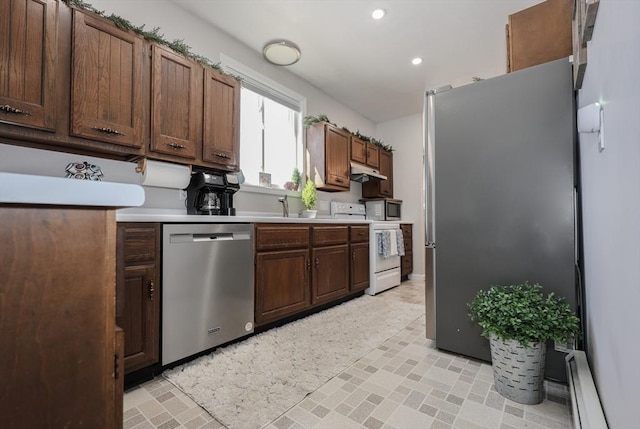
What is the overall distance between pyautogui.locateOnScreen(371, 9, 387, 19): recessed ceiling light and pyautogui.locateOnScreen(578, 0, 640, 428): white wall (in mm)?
1824

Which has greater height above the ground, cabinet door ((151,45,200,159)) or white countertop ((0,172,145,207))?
cabinet door ((151,45,200,159))

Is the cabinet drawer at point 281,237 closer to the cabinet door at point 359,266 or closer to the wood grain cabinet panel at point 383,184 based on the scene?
the cabinet door at point 359,266

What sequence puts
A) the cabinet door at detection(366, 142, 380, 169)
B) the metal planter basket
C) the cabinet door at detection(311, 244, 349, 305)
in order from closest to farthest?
the metal planter basket
the cabinet door at detection(311, 244, 349, 305)
the cabinet door at detection(366, 142, 380, 169)

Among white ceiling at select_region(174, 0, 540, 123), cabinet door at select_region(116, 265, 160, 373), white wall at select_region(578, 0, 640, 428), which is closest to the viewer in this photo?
white wall at select_region(578, 0, 640, 428)

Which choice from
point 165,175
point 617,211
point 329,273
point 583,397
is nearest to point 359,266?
point 329,273

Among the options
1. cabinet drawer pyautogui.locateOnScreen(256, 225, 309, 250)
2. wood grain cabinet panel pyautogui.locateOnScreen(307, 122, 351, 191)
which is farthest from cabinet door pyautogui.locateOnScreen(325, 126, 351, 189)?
cabinet drawer pyautogui.locateOnScreen(256, 225, 309, 250)

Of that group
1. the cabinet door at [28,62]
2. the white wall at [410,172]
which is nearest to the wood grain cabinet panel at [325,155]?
the white wall at [410,172]

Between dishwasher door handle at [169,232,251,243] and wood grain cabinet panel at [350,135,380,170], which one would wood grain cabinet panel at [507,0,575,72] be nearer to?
dishwasher door handle at [169,232,251,243]

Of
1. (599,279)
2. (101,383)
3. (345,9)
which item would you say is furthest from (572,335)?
(345,9)

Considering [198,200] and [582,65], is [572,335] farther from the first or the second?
[198,200]

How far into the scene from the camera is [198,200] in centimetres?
237

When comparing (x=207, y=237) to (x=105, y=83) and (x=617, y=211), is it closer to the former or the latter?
(x=105, y=83)

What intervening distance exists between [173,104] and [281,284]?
1.63 m

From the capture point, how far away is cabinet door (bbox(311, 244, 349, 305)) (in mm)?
2830
